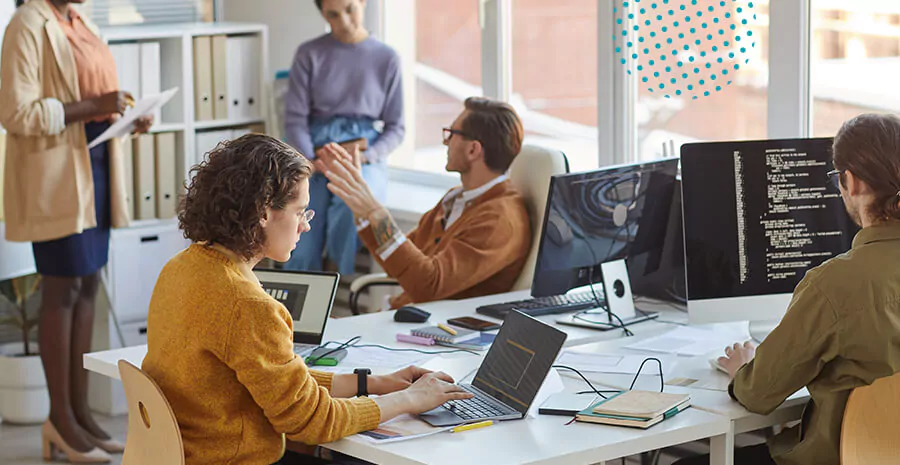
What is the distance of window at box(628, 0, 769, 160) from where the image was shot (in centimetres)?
358

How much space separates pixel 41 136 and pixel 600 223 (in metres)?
1.94

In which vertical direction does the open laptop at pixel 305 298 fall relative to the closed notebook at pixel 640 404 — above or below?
above

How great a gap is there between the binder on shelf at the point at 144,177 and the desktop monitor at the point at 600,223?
2214 millimetres

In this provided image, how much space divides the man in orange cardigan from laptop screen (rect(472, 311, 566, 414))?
3.00 feet

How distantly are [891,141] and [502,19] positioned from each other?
2632 millimetres

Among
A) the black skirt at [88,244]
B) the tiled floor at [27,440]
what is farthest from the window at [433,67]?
the tiled floor at [27,440]

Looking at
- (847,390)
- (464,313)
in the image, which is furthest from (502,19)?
(847,390)

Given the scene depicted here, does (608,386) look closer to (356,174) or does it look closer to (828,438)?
(828,438)

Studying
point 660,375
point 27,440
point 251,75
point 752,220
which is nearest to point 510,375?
point 660,375

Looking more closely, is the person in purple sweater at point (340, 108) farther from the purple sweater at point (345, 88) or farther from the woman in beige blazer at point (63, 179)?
the woman in beige blazer at point (63, 179)

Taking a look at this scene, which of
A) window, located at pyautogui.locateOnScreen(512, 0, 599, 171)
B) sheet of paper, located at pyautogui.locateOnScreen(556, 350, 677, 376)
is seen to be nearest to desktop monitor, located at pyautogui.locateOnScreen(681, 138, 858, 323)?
sheet of paper, located at pyautogui.locateOnScreen(556, 350, 677, 376)

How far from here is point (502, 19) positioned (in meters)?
4.59

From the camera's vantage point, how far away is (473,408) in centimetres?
219

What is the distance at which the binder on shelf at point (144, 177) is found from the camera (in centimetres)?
458
